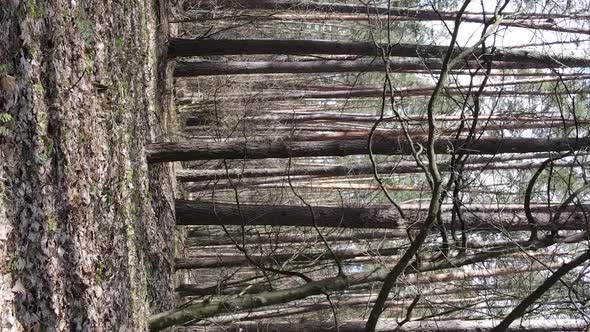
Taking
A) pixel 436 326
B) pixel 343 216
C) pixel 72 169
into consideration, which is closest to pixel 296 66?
pixel 343 216

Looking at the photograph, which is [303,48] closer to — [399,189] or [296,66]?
[296,66]

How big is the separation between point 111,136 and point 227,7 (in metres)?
5.18

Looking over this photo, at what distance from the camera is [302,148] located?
209 inches

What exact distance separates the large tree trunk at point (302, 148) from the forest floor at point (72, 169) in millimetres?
287

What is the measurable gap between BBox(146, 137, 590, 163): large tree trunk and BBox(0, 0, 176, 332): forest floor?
0.29 meters

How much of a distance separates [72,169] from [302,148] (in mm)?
2291

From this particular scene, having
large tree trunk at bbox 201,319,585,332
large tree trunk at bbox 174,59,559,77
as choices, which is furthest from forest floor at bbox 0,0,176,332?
large tree trunk at bbox 174,59,559,77

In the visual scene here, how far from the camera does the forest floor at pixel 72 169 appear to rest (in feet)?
9.48

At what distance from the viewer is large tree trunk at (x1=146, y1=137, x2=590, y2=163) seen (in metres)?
5.27

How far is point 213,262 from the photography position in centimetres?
698

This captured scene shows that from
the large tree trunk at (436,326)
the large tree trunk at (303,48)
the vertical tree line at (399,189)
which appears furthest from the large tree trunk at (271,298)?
the large tree trunk at (303,48)

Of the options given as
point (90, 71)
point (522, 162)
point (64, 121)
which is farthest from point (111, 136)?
point (522, 162)

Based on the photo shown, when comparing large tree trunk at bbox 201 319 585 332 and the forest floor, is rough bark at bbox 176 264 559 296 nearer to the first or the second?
large tree trunk at bbox 201 319 585 332

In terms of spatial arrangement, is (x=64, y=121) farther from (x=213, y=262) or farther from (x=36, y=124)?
(x=213, y=262)
